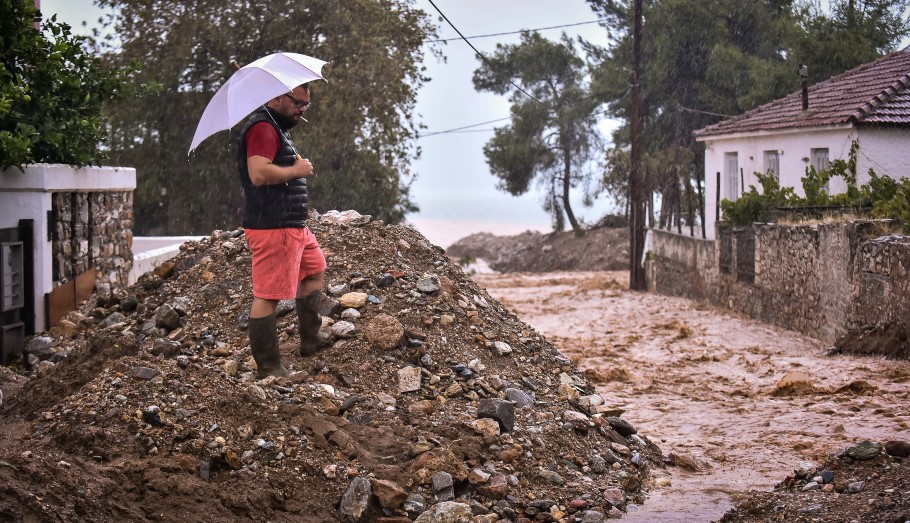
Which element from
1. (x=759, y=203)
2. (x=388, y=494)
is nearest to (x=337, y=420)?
(x=388, y=494)

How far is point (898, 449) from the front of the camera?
5688 mm

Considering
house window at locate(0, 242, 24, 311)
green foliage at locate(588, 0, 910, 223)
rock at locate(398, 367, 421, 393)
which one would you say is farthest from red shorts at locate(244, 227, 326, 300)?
green foliage at locate(588, 0, 910, 223)

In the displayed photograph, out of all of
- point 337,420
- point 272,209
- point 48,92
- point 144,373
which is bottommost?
point 337,420

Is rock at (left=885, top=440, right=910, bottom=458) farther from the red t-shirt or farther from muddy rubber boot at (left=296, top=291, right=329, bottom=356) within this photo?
the red t-shirt

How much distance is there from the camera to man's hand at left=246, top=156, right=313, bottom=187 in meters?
6.19

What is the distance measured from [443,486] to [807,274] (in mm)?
10320

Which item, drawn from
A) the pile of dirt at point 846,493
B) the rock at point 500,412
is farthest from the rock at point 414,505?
the pile of dirt at point 846,493

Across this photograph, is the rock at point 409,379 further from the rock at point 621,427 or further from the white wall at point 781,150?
the white wall at point 781,150

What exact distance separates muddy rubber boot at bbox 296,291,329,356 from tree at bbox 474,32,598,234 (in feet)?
101

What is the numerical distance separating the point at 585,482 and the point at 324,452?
156 centimetres

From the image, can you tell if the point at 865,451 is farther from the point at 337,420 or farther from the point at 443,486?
the point at 337,420

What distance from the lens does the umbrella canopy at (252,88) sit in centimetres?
620

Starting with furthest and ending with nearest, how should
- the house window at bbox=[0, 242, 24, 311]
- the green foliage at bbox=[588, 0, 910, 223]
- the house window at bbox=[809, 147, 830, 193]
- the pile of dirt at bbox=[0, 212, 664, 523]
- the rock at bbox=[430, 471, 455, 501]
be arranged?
the green foliage at bbox=[588, 0, 910, 223]
the house window at bbox=[809, 147, 830, 193]
the house window at bbox=[0, 242, 24, 311]
the rock at bbox=[430, 471, 455, 501]
the pile of dirt at bbox=[0, 212, 664, 523]

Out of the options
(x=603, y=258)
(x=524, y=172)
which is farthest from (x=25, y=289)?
(x=524, y=172)
